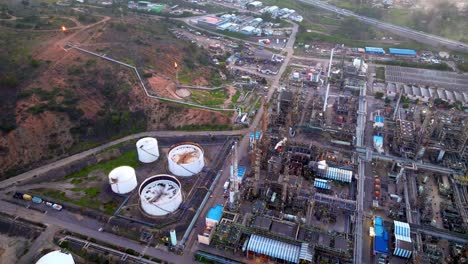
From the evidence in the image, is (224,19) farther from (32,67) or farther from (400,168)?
(400,168)

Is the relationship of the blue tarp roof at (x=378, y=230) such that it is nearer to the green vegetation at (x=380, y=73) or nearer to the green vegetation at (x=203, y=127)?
the green vegetation at (x=203, y=127)

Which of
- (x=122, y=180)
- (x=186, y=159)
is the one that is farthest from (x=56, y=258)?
(x=186, y=159)

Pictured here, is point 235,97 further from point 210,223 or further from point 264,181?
point 210,223

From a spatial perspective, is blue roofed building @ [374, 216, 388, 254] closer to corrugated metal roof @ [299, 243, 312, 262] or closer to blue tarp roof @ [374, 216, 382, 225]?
blue tarp roof @ [374, 216, 382, 225]

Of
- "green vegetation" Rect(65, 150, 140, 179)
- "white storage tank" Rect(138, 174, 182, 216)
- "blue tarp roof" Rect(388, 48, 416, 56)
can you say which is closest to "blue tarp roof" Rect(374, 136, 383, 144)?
"white storage tank" Rect(138, 174, 182, 216)

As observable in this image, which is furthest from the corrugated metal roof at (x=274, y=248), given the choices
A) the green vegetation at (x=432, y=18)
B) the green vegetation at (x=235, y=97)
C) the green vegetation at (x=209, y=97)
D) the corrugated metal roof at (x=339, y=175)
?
the green vegetation at (x=432, y=18)
